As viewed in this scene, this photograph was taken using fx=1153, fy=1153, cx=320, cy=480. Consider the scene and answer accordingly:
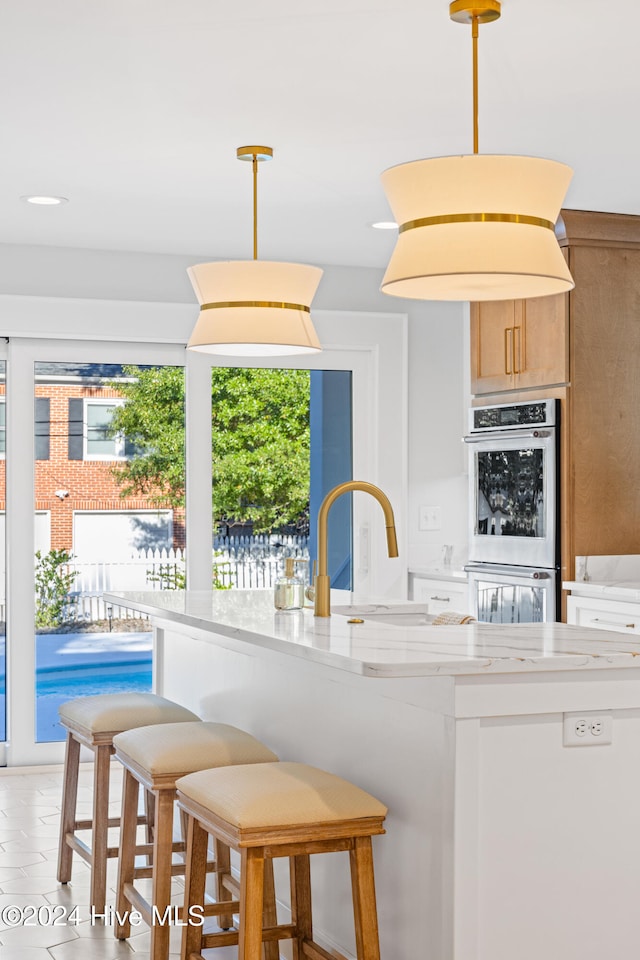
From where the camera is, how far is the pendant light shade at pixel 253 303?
3539 mm

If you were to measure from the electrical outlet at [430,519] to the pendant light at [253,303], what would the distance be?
106 inches

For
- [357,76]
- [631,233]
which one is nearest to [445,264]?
[357,76]

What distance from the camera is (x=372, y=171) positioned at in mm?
4168

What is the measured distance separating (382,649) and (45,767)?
11.7 ft

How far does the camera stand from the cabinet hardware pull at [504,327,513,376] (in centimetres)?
522

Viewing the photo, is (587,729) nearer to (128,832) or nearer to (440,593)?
(128,832)

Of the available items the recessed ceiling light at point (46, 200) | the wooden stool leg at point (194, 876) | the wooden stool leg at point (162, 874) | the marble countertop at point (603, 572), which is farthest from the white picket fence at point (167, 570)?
the wooden stool leg at point (194, 876)

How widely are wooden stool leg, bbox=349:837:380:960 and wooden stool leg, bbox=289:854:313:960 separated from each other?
32cm

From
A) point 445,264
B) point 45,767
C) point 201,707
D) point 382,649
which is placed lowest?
point 45,767

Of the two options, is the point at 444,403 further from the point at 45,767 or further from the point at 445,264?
the point at 445,264

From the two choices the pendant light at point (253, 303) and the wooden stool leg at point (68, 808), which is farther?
the wooden stool leg at point (68, 808)

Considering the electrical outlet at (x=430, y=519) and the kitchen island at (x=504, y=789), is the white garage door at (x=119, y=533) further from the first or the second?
the kitchen island at (x=504, y=789)

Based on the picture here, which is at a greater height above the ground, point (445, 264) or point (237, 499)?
point (445, 264)

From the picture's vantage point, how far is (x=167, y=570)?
5840 mm
